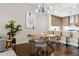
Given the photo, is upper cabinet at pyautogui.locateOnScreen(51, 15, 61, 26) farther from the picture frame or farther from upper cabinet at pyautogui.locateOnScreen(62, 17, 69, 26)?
the picture frame

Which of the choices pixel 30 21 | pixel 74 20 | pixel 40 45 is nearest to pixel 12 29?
pixel 30 21

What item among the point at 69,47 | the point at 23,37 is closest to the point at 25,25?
the point at 23,37

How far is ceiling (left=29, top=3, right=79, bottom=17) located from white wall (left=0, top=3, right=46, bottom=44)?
25 centimetres

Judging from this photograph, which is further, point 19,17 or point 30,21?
point 30,21

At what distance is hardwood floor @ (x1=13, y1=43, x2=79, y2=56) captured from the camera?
2.66 metres

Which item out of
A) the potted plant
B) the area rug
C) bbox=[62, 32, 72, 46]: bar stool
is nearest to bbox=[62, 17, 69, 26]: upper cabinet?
bbox=[62, 32, 72, 46]: bar stool

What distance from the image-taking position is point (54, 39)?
273cm

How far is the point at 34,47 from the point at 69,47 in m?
0.83

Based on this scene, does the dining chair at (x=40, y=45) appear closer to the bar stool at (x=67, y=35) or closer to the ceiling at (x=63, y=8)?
the bar stool at (x=67, y=35)

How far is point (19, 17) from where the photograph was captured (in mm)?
2613

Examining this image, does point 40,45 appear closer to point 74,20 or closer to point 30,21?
point 30,21

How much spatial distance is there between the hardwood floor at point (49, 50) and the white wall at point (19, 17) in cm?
15

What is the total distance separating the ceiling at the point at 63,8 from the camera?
2.55 m

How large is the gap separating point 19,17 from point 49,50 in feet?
3.37
